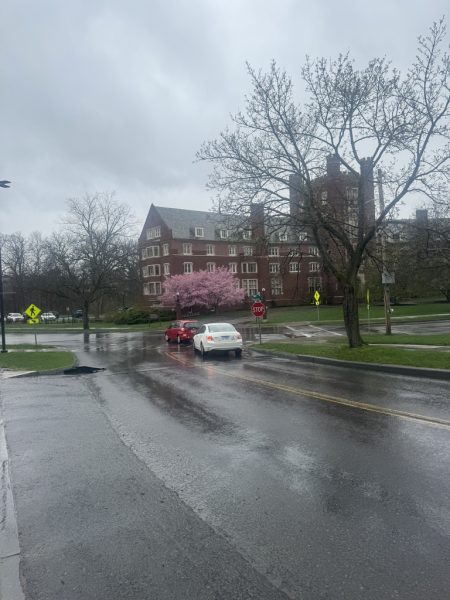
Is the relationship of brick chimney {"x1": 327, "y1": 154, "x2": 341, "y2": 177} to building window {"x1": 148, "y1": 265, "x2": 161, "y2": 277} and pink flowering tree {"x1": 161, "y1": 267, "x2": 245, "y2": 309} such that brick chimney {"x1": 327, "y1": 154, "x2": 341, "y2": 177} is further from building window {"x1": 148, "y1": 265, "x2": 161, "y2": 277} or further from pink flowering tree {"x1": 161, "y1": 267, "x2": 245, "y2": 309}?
building window {"x1": 148, "y1": 265, "x2": 161, "y2": 277}

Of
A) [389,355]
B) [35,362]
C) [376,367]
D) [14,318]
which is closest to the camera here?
[376,367]

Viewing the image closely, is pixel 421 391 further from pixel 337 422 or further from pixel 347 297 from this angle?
pixel 347 297

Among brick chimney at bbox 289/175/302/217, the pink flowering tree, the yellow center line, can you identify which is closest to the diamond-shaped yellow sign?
brick chimney at bbox 289/175/302/217

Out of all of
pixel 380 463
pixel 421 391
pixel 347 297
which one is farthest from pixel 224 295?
pixel 380 463

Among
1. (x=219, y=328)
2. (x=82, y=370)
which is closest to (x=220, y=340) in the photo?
(x=219, y=328)

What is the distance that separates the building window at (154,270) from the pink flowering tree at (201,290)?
557 centimetres

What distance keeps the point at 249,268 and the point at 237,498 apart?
7198cm

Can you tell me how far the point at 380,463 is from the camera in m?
5.44

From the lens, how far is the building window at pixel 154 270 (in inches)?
2827

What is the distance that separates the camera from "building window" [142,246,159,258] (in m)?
72.6

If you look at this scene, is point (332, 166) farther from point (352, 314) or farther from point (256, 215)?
point (352, 314)

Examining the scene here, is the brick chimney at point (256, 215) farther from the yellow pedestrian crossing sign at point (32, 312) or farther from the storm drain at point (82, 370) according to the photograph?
the yellow pedestrian crossing sign at point (32, 312)

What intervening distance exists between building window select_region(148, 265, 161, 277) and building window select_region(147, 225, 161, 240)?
446 centimetres

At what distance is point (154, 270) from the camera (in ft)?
238
